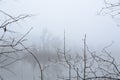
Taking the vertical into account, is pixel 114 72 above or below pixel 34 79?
above

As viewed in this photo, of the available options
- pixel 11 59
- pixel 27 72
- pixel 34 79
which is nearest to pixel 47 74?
pixel 34 79

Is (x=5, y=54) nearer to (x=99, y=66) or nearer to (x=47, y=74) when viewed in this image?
(x=99, y=66)

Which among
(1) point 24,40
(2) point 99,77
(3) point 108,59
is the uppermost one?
(1) point 24,40

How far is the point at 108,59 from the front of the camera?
2721mm

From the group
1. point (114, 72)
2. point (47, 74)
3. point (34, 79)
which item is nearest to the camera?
point (114, 72)

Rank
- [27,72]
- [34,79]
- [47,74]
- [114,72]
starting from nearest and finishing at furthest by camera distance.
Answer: [114,72] < [47,74] < [34,79] < [27,72]

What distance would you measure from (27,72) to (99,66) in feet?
144

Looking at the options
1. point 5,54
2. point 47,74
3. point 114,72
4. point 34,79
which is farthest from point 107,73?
point 34,79

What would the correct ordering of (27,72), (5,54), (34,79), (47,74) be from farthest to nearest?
1. (27,72)
2. (34,79)
3. (47,74)
4. (5,54)

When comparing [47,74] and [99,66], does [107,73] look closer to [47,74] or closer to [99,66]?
[99,66]

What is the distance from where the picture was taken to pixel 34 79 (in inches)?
1542

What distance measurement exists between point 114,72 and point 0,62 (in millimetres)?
1198

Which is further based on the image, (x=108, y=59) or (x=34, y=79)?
(x=34, y=79)

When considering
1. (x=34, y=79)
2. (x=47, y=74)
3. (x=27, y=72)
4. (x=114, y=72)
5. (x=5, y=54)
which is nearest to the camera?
(x=114, y=72)
